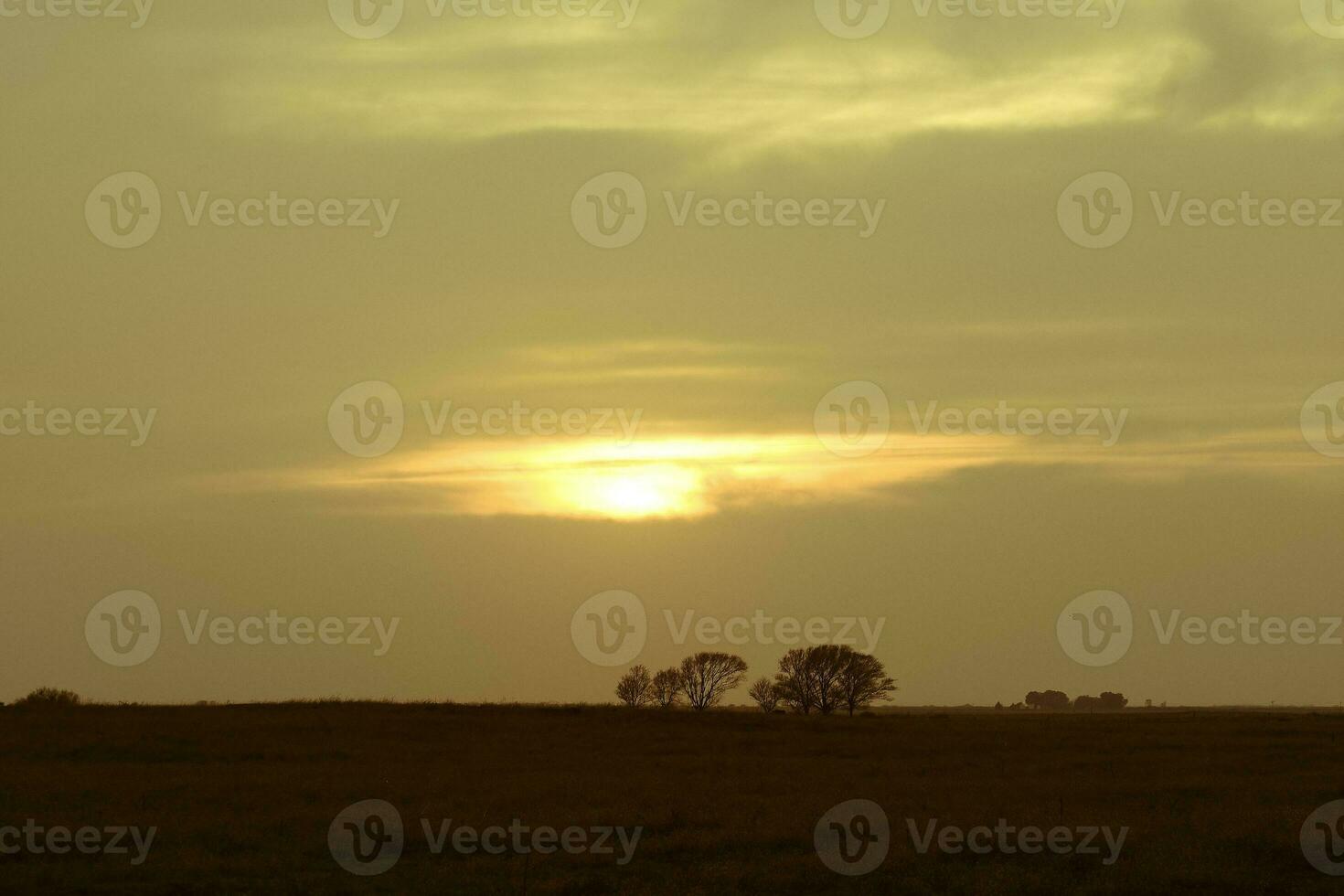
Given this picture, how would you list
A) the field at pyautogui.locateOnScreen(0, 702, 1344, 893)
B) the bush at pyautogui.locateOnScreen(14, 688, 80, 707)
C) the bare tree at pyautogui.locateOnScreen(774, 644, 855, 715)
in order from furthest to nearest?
the bare tree at pyautogui.locateOnScreen(774, 644, 855, 715)
the bush at pyautogui.locateOnScreen(14, 688, 80, 707)
the field at pyautogui.locateOnScreen(0, 702, 1344, 893)

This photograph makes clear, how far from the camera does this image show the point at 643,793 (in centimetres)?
3934

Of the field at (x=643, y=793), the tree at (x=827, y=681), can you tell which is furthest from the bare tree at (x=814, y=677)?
the field at (x=643, y=793)

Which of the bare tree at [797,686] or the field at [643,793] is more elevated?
the bare tree at [797,686]

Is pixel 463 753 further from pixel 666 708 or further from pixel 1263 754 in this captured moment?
pixel 1263 754

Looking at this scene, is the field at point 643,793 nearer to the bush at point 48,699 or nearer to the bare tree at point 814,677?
the bush at point 48,699

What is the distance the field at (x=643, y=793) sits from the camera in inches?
1048

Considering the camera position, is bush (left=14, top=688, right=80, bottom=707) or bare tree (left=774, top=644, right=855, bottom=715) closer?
bush (left=14, top=688, right=80, bottom=707)

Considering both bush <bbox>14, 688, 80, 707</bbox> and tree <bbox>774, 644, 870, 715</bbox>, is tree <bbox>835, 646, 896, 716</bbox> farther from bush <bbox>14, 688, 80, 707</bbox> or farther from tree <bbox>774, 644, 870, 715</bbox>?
bush <bbox>14, 688, 80, 707</bbox>

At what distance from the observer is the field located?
26625mm

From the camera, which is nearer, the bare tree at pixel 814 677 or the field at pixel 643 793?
the field at pixel 643 793

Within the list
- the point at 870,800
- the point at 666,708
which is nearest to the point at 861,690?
the point at 666,708

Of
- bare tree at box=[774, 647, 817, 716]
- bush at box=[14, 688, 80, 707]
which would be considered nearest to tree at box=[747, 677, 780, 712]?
bare tree at box=[774, 647, 817, 716]

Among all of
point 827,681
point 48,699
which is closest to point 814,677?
point 827,681

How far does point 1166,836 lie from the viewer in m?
30.8
